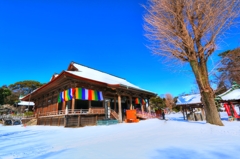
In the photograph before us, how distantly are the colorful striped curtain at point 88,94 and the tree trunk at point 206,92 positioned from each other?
8.38m

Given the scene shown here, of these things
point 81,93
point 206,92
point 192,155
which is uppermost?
point 81,93

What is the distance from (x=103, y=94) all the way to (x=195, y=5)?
10.3m

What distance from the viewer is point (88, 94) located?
1184cm

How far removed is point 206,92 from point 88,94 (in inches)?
→ 351

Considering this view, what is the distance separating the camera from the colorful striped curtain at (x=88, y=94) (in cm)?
1127

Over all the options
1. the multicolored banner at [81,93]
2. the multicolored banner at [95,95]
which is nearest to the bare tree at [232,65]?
the multicolored banner at [95,95]

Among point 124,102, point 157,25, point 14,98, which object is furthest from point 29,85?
point 157,25

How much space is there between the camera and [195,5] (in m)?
6.80

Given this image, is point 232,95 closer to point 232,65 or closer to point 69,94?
point 232,65

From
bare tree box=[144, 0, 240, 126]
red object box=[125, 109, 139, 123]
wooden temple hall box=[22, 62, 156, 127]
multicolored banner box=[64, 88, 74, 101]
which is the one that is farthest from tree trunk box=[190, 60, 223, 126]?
multicolored banner box=[64, 88, 74, 101]

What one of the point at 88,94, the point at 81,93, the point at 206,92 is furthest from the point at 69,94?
the point at 206,92

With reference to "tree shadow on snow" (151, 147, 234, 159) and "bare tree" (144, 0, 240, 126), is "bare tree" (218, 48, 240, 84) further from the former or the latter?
"tree shadow on snow" (151, 147, 234, 159)

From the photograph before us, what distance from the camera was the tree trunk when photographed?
6355 millimetres

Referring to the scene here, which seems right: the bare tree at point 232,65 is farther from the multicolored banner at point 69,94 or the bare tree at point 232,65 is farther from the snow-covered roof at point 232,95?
the multicolored banner at point 69,94
